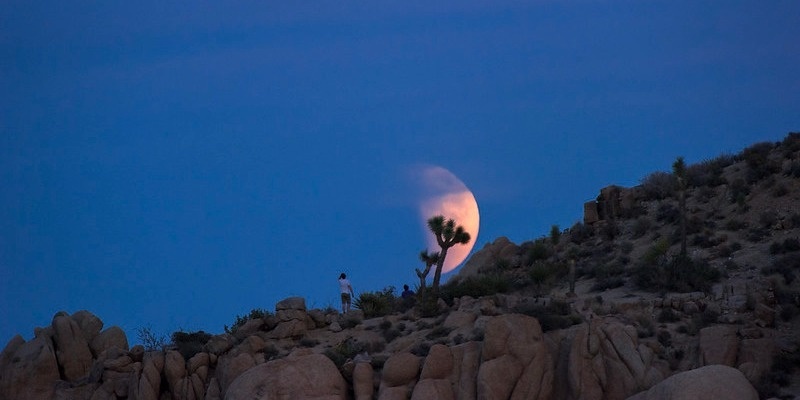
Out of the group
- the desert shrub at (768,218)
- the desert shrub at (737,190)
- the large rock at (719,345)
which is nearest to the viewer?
the large rock at (719,345)

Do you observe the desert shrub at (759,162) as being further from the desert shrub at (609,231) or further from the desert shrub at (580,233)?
the desert shrub at (580,233)

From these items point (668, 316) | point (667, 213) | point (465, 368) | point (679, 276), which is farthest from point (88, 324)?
point (667, 213)

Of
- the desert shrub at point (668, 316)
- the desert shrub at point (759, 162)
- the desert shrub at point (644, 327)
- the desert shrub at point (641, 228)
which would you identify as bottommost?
the desert shrub at point (644, 327)

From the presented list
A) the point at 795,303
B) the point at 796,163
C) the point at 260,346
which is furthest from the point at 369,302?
the point at 796,163

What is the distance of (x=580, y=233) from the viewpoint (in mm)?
52156

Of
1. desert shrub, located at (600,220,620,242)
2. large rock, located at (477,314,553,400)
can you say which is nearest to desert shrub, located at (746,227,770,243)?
desert shrub, located at (600,220,620,242)

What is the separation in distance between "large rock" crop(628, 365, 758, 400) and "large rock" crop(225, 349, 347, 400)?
11245mm

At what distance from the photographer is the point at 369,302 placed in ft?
140

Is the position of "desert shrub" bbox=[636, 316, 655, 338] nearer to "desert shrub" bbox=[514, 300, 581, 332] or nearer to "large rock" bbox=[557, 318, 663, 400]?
"large rock" bbox=[557, 318, 663, 400]

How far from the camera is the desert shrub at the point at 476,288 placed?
41.9m

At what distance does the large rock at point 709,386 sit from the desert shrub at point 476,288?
17.0 metres

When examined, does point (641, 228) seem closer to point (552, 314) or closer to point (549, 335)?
point (552, 314)

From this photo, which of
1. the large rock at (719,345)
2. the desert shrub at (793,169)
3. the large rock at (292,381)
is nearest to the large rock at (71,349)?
the large rock at (292,381)

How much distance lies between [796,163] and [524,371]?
23.9 meters
